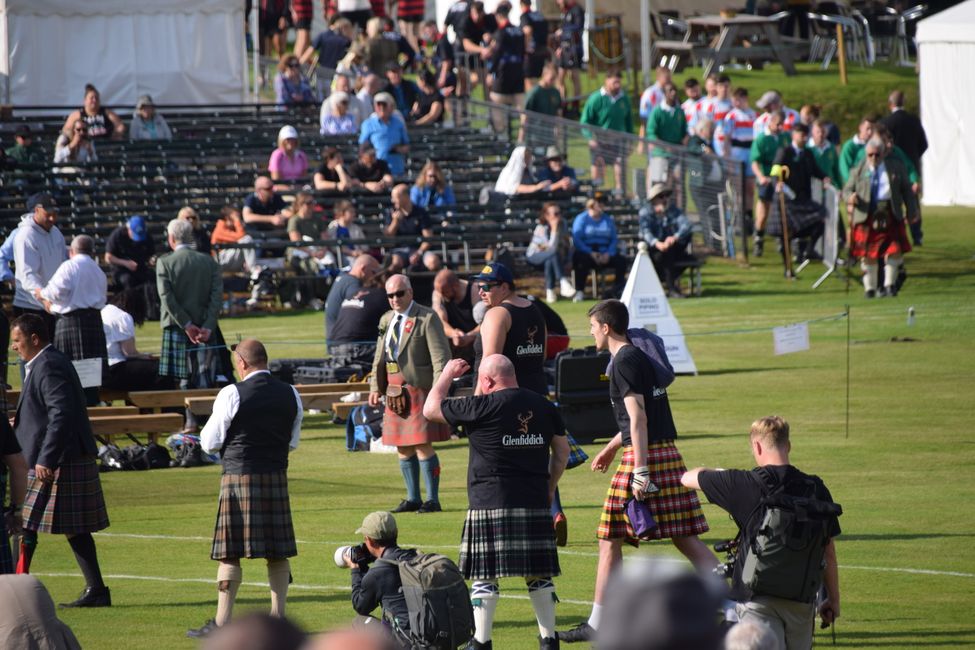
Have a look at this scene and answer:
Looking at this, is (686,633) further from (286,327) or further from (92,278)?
(286,327)

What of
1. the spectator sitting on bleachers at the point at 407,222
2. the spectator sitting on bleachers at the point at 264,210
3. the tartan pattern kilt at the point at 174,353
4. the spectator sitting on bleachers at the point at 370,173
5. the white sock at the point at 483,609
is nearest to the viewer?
the white sock at the point at 483,609

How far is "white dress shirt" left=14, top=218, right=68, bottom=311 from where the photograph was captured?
15867 millimetres

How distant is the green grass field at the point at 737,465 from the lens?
29.1 feet

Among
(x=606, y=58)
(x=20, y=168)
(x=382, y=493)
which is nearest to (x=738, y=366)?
(x=382, y=493)

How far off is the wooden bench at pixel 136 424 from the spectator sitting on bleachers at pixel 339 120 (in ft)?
47.2

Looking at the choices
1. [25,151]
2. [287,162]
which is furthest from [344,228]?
[25,151]

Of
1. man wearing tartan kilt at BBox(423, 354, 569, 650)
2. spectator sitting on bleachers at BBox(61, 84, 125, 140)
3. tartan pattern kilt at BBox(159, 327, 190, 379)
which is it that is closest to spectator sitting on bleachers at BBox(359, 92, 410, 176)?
spectator sitting on bleachers at BBox(61, 84, 125, 140)

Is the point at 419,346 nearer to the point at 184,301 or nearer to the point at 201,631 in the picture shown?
the point at 201,631

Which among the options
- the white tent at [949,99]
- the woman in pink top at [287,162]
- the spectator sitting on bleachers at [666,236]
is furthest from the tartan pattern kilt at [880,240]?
the woman in pink top at [287,162]

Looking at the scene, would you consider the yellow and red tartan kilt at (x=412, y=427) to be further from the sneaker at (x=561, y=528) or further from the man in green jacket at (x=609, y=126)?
the man in green jacket at (x=609, y=126)

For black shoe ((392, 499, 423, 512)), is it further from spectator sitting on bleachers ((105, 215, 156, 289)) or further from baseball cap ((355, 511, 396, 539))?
spectator sitting on bleachers ((105, 215, 156, 289))

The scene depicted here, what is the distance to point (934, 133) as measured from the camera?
29422 mm

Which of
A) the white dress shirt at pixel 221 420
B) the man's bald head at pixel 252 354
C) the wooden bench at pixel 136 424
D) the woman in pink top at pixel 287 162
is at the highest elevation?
the woman in pink top at pixel 287 162

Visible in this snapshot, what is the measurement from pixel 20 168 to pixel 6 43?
439cm
